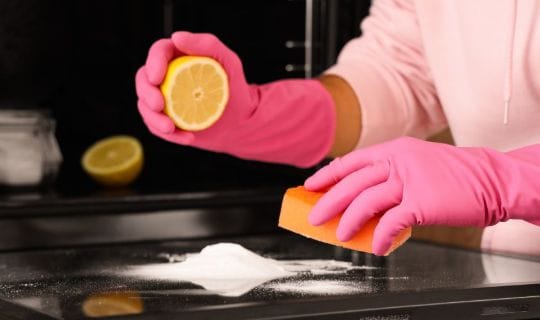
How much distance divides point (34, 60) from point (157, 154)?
479 millimetres

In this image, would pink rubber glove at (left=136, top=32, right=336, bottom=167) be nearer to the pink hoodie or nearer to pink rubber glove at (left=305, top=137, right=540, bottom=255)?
the pink hoodie

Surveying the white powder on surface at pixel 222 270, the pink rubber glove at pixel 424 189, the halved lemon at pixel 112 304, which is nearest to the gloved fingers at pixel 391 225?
the pink rubber glove at pixel 424 189

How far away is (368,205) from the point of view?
126 cm

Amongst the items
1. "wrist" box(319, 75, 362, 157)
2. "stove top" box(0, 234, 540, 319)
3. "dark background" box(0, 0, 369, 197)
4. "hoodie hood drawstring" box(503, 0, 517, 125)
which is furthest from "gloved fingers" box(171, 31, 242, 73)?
"dark background" box(0, 0, 369, 197)

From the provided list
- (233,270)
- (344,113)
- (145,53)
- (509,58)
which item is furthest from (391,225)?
(145,53)

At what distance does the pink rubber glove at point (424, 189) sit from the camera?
1259 mm

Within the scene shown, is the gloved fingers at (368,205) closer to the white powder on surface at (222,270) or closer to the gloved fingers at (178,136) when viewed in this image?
the white powder on surface at (222,270)

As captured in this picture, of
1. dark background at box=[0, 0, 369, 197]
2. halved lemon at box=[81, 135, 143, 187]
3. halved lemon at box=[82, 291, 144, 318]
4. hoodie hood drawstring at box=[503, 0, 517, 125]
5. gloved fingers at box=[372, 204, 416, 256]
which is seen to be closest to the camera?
halved lemon at box=[82, 291, 144, 318]

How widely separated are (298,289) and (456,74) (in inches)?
25.8

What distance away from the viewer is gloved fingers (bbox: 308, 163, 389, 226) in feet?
4.24

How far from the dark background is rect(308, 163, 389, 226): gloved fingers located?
1.20m

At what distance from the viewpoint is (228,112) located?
1.74m

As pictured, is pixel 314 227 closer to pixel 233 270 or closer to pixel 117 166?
pixel 233 270

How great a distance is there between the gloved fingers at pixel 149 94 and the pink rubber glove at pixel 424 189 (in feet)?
1.21
